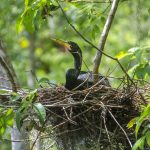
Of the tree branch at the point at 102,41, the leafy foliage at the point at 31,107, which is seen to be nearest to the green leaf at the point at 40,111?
the leafy foliage at the point at 31,107

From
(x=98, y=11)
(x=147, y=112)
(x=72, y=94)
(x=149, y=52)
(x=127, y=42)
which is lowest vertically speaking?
(x=147, y=112)

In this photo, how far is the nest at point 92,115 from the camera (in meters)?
4.56

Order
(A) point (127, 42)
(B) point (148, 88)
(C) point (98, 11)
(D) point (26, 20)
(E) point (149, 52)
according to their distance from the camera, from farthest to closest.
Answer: (A) point (127, 42) → (C) point (98, 11) → (E) point (149, 52) → (B) point (148, 88) → (D) point (26, 20)

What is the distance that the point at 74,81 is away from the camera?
16.3ft

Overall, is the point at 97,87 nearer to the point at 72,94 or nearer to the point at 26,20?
the point at 72,94

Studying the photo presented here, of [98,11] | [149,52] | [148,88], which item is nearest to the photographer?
[148,88]

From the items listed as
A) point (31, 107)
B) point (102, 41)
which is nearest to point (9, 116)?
point (31, 107)

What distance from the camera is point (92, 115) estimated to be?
4605 mm

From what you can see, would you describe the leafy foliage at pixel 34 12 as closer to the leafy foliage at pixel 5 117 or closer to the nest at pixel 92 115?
the nest at pixel 92 115

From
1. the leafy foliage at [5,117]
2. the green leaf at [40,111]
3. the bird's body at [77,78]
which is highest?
the bird's body at [77,78]

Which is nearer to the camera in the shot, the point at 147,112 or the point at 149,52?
the point at 147,112

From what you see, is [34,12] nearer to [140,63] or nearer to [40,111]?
[40,111]

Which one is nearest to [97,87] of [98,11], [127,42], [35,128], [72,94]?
[72,94]

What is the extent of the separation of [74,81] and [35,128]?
0.59m
